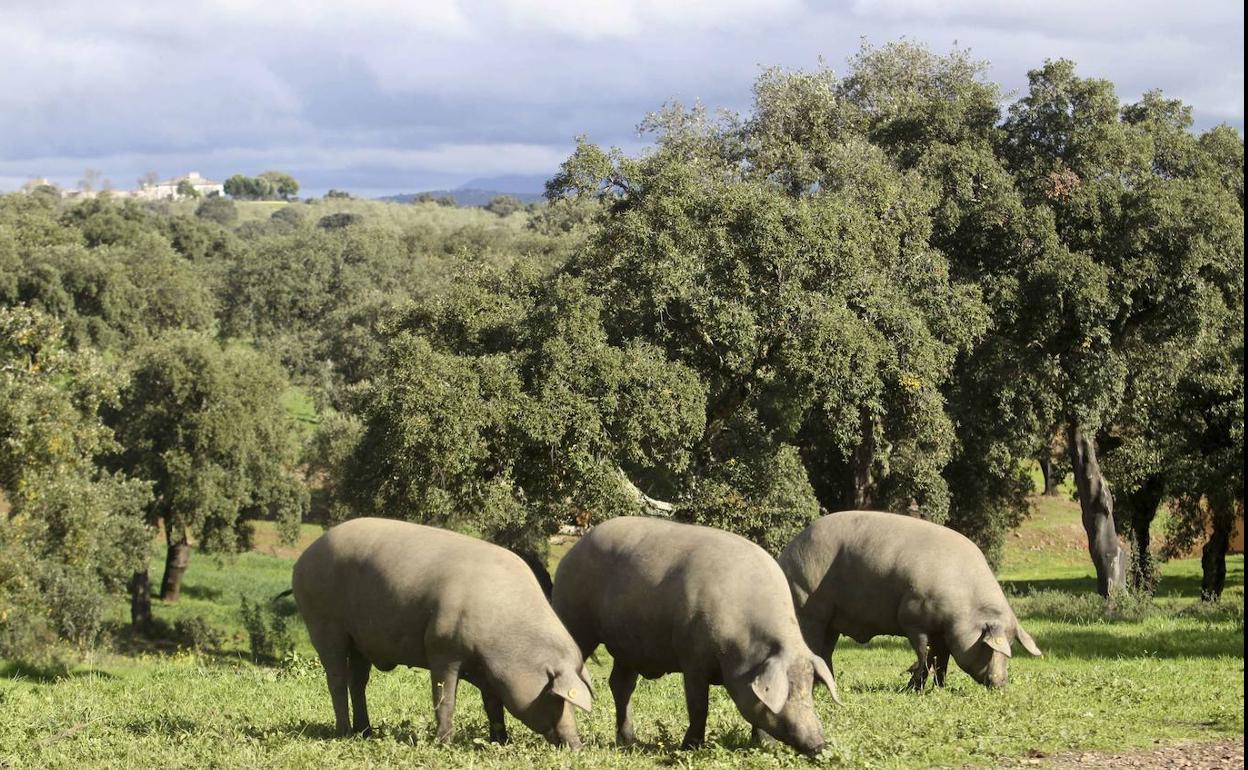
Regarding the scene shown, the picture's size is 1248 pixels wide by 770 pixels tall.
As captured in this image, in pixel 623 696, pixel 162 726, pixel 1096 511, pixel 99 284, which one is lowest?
pixel 1096 511

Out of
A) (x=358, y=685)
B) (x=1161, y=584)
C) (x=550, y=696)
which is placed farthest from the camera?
(x=1161, y=584)

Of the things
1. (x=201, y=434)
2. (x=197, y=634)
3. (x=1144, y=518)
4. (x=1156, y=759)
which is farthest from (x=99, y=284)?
(x=1156, y=759)

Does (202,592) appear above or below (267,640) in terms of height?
below

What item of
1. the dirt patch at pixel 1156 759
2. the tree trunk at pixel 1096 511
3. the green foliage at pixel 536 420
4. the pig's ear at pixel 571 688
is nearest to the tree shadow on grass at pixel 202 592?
the green foliage at pixel 536 420

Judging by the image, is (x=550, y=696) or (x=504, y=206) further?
(x=504, y=206)

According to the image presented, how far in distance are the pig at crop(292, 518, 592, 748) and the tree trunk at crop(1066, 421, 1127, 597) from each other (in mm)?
21838

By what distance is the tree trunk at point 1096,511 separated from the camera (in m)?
31.3

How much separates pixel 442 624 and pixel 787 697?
3095mm

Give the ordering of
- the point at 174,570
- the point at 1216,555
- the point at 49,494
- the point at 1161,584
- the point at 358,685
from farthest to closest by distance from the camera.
Answer: 1. the point at 174,570
2. the point at 1161,584
3. the point at 1216,555
4. the point at 49,494
5. the point at 358,685

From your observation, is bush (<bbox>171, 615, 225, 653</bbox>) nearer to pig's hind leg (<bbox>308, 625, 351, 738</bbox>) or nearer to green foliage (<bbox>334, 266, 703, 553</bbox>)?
green foliage (<bbox>334, 266, 703, 553</bbox>)

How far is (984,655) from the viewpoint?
16094 mm

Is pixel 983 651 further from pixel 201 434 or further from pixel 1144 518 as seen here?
pixel 201 434

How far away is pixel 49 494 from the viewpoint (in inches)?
1183

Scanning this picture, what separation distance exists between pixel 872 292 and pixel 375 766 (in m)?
17.5
